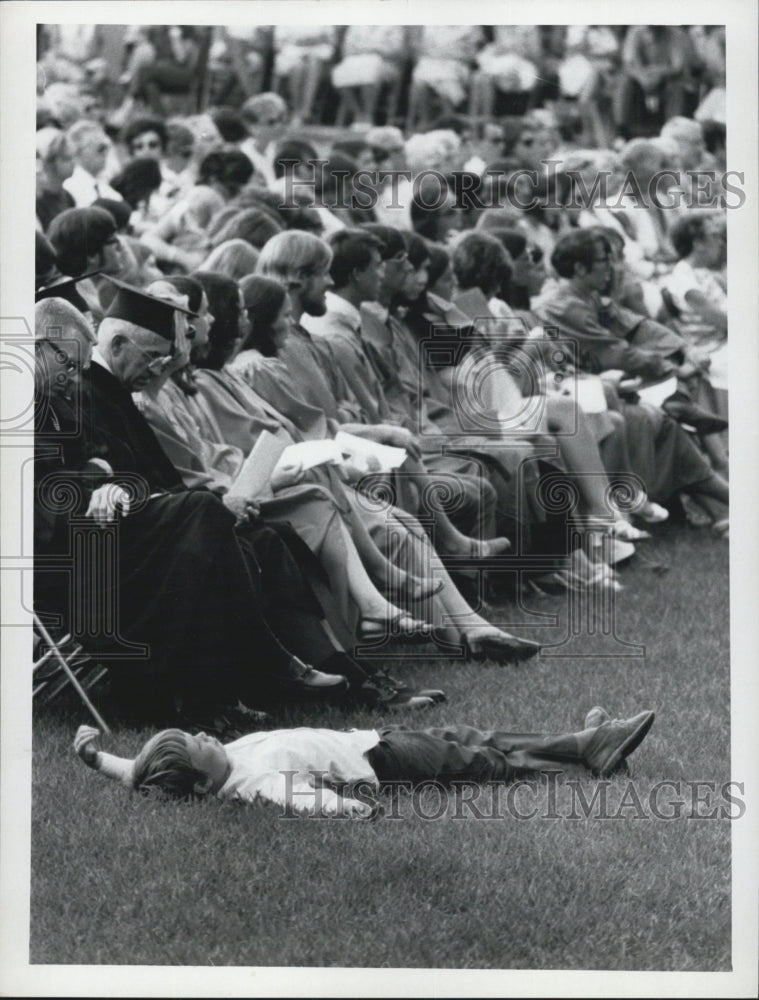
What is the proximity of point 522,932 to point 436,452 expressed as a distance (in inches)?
78.0

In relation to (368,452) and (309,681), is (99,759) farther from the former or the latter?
(368,452)

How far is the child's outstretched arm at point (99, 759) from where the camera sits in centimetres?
711

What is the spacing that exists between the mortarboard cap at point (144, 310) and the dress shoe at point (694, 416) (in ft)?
7.07

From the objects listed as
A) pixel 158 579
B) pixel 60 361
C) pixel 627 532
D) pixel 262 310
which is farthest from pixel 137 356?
pixel 627 532

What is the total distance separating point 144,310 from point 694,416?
239cm

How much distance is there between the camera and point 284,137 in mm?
7625

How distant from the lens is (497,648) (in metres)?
7.45

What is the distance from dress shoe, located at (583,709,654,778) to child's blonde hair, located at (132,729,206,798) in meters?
1.58

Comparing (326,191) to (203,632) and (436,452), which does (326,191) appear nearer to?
(436,452)

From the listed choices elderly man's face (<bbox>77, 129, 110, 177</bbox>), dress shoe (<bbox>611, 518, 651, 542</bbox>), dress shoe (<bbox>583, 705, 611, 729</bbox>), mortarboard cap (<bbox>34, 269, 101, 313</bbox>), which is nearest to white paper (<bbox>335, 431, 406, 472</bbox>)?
dress shoe (<bbox>611, 518, 651, 542</bbox>)

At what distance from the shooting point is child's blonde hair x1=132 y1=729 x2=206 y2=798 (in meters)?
7.07

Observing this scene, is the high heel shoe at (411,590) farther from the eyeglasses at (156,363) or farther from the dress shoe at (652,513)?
the eyeglasses at (156,363)

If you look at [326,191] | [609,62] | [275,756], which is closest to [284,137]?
[326,191]

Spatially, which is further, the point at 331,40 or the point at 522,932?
the point at 331,40
